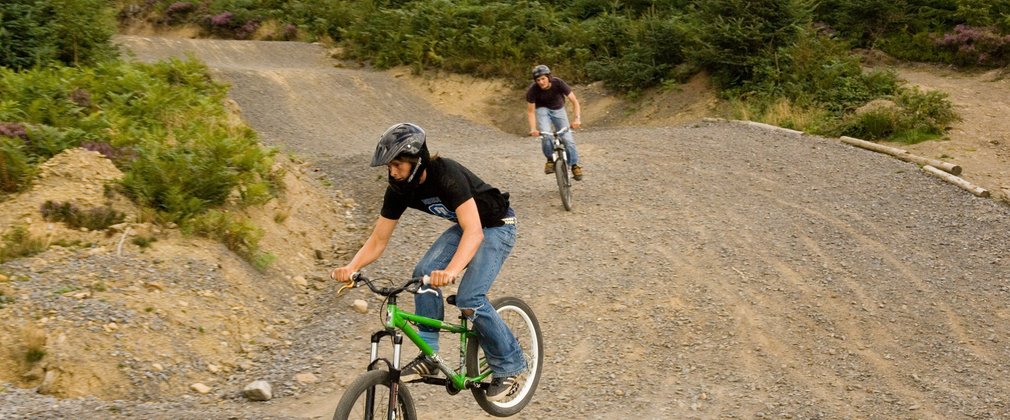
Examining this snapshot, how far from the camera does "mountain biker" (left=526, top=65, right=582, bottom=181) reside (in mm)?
13742

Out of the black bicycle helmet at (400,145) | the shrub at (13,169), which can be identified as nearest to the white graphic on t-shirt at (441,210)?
the black bicycle helmet at (400,145)

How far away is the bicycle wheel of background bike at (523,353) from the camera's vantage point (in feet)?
22.0

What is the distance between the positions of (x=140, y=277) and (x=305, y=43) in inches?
809

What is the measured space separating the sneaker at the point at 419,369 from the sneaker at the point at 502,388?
70 cm

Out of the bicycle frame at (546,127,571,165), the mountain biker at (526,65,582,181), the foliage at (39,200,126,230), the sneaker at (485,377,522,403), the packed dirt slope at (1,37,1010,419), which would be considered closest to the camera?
the sneaker at (485,377,522,403)

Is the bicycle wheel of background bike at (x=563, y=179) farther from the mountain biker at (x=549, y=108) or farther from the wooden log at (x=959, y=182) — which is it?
the wooden log at (x=959, y=182)

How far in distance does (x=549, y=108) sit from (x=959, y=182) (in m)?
6.44

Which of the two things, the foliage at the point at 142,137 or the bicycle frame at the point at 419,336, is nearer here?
the bicycle frame at the point at 419,336

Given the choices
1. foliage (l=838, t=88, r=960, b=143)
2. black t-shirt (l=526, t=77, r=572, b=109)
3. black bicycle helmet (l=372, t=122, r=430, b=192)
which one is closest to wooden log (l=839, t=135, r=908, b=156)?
foliage (l=838, t=88, r=960, b=143)

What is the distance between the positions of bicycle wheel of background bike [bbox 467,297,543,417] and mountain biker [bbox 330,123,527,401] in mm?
85

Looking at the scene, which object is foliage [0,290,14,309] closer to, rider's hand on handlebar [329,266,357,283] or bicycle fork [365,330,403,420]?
rider's hand on handlebar [329,266,357,283]

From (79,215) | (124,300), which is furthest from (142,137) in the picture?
(124,300)

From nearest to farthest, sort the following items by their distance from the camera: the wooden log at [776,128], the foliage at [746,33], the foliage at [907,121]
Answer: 1. the foliage at [907,121]
2. the wooden log at [776,128]
3. the foliage at [746,33]

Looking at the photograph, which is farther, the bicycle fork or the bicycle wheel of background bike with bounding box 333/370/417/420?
the bicycle fork
